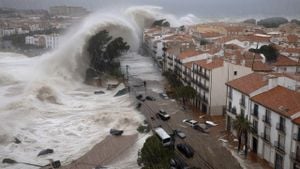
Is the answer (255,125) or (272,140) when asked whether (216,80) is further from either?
(272,140)

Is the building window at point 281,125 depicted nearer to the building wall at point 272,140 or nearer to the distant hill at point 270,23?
the building wall at point 272,140

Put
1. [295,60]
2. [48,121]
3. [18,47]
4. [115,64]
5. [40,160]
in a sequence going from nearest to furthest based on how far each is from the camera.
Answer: [40,160] → [48,121] → [295,60] → [115,64] → [18,47]

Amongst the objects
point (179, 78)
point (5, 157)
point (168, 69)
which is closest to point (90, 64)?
point (168, 69)

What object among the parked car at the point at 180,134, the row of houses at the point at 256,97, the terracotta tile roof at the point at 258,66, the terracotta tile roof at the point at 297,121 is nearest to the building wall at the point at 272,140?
the row of houses at the point at 256,97

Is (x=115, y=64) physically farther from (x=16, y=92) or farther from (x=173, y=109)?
(x=173, y=109)

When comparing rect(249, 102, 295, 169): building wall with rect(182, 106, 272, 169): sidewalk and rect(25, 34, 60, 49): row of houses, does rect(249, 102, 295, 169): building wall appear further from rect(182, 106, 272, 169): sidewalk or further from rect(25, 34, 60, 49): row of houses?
rect(25, 34, 60, 49): row of houses

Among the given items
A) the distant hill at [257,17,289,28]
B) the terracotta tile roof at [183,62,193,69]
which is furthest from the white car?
the distant hill at [257,17,289,28]

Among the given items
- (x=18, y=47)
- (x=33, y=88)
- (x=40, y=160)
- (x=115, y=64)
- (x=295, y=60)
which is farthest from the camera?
(x=18, y=47)

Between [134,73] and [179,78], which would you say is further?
[134,73]

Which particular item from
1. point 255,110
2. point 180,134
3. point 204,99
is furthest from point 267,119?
point 204,99
